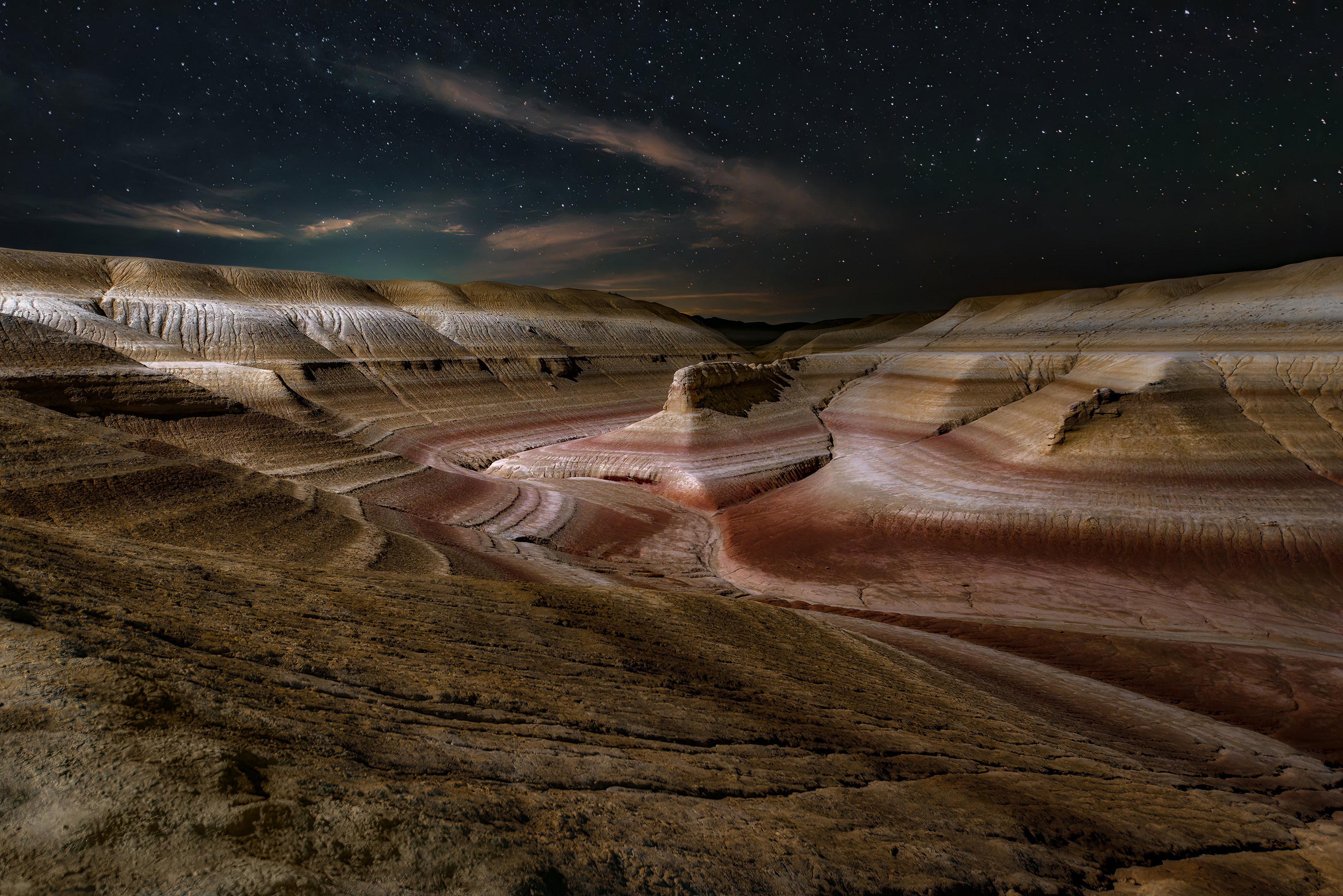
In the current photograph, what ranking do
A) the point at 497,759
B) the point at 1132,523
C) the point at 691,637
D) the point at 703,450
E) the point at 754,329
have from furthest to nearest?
the point at 754,329
the point at 703,450
the point at 1132,523
the point at 691,637
the point at 497,759

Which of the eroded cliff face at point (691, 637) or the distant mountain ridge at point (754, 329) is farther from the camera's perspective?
the distant mountain ridge at point (754, 329)

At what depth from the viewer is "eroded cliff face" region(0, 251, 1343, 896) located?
2.14m

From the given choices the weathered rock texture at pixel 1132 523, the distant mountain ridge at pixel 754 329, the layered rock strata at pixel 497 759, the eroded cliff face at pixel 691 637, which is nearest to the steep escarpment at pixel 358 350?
the eroded cliff face at pixel 691 637

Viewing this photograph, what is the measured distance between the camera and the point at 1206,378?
19.5 meters

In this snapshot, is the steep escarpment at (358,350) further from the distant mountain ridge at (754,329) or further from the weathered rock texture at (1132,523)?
the distant mountain ridge at (754,329)

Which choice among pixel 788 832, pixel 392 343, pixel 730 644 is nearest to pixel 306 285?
pixel 392 343

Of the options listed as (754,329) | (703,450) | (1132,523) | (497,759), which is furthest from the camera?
(754,329)

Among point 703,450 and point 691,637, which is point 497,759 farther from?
point 703,450

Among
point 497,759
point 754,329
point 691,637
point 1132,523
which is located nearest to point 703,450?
point 1132,523

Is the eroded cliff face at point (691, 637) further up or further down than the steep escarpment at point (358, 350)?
further down

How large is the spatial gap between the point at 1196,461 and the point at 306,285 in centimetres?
5372

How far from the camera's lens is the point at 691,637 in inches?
260

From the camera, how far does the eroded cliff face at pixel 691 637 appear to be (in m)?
2.14

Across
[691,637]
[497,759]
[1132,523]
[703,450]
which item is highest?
[497,759]
